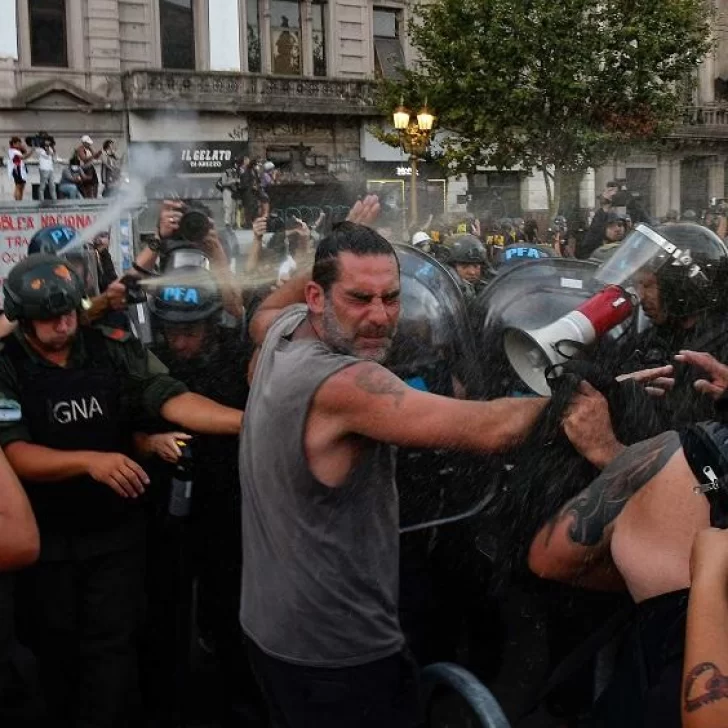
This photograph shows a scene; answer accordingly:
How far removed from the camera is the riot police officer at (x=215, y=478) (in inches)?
128

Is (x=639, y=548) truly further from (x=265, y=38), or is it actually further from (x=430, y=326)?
(x=265, y=38)

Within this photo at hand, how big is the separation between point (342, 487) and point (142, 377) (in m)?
1.12

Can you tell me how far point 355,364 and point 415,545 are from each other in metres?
0.97

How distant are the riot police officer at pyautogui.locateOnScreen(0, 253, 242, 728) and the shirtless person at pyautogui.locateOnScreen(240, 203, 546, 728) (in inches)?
29.1

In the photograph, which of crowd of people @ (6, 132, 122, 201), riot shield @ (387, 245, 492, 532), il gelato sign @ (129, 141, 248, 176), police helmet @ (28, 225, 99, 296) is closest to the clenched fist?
riot shield @ (387, 245, 492, 532)

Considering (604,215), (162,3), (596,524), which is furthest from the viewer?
(162,3)

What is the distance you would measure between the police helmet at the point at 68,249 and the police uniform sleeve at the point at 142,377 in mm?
1779

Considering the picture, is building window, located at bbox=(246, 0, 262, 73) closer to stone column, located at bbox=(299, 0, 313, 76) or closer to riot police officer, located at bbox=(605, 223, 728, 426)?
stone column, located at bbox=(299, 0, 313, 76)

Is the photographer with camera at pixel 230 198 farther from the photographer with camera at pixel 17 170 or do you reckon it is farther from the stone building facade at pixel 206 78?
the photographer with camera at pixel 17 170

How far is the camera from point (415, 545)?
9.04ft

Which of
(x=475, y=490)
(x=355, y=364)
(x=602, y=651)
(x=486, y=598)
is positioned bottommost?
(x=486, y=598)

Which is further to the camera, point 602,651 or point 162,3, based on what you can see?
point 162,3

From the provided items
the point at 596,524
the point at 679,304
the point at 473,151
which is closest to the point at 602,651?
the point at 596,524

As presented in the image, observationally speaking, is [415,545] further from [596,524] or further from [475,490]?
[596,524]
